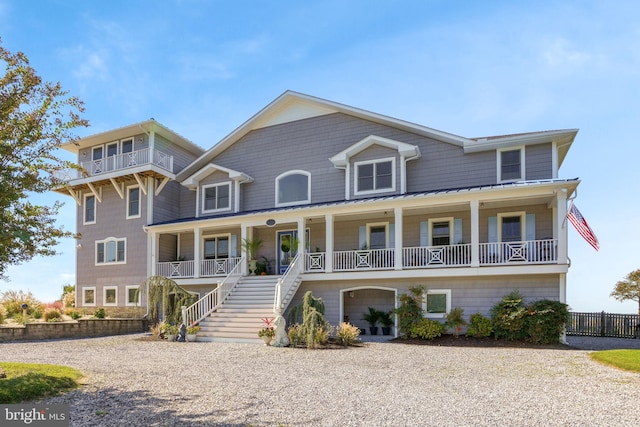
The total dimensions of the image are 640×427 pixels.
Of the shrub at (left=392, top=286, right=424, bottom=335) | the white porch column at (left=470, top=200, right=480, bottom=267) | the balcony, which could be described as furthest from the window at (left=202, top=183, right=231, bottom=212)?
the white porch column at (left=470, top=200, right=480, bottom=267)

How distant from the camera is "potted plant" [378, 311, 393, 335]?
18.8 meters

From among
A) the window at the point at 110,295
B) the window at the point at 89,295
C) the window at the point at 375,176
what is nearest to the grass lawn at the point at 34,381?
the window at the point at 375,176

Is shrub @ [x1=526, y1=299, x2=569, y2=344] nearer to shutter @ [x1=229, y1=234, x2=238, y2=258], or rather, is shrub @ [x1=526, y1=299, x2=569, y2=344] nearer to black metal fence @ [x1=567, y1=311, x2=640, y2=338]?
black metal fence @ [x1=567, y1=311, x2=640, y2=338]

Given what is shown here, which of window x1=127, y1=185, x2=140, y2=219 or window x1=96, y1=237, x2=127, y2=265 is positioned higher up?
window x1=127, y1=185, x2=140, y2=219

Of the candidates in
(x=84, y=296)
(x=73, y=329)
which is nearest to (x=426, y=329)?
(x=73, y=329)

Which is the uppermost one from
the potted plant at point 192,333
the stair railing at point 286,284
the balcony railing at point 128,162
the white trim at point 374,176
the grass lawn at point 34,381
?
the balcony railing at point 128,162

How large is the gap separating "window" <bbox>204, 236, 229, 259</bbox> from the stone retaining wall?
4.54 meters

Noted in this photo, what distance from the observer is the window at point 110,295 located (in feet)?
79.5

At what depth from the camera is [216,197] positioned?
78.6 feet

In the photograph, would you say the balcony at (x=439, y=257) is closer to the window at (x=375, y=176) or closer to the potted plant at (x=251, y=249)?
the potted plant at (x=251, y=249)

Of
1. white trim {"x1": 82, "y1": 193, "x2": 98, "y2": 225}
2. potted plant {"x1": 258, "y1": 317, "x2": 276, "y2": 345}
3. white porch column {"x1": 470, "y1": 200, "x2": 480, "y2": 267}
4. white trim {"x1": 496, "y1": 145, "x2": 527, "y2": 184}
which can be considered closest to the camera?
potted plant {"x1": 258, "y1": 317, "x2": 276, "y2": 345}

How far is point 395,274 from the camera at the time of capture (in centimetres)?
1758

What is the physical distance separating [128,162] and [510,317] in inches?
778

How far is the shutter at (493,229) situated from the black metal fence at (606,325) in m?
4.65
